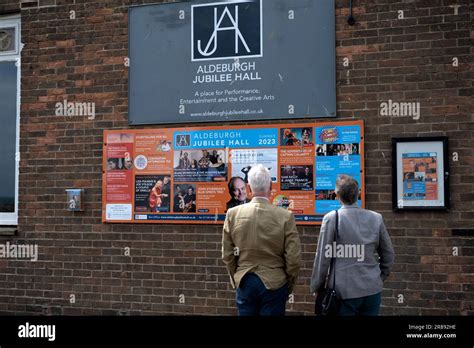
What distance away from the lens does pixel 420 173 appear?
19.6ft

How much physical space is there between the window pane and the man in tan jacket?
164 inches

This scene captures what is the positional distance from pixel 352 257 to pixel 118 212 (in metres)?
3.44

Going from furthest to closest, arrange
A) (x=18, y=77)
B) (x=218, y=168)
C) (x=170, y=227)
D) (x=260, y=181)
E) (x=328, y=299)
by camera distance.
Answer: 1. (x=18, y=77)
2. (x=170, y=227)
3. (x=218, y=168)
4. (x=260, y=181)
5. (x=328, y=299)

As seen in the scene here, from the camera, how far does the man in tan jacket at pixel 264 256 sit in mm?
4453

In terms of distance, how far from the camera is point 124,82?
Result: 6996 mm

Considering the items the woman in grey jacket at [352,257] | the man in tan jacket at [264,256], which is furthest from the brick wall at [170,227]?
the man in tan jacket at [264,256]

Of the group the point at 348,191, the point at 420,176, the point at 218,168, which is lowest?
the point at 348,191

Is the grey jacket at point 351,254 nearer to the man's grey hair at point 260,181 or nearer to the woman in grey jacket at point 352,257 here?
the woman in grey jacket at point 352,257

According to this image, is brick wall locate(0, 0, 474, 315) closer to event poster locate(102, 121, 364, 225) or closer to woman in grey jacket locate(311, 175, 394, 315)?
event poster locate(102, 121, 364, 225)

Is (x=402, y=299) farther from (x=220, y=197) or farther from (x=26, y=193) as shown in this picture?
(x=26, y=193)

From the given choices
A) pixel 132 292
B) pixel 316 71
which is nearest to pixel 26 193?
pixel 132 292

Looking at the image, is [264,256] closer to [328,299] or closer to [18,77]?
[328,299]

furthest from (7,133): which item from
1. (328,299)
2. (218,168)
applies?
(328,299)

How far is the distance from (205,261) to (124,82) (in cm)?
234
